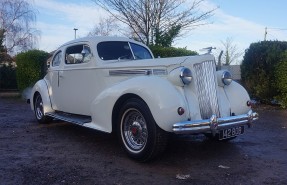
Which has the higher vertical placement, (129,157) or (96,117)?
(96,117)

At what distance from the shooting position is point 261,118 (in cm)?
883

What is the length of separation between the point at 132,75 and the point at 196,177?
1.94 m

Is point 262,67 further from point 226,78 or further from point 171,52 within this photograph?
point 226,78

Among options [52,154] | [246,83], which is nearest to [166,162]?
[52,154]

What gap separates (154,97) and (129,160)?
1.07 metres

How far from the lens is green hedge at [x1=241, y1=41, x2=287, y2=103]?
424 inches

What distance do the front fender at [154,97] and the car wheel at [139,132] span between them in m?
0.13

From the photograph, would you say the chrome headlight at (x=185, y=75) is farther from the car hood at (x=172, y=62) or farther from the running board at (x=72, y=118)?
the running board at (x=72, y=118)

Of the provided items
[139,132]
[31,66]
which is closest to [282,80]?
[139,132]

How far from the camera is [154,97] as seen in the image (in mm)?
4352

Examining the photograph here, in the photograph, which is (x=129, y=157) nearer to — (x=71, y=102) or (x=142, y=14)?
(x=71, y=102)

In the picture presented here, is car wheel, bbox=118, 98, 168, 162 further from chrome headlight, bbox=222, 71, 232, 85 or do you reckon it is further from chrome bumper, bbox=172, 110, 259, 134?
chrome headlight, bbox=222, 71, 232, 85

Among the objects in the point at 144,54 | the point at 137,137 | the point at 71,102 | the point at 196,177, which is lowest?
the point at 196,177

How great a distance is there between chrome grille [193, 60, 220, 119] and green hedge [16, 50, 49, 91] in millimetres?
10879
